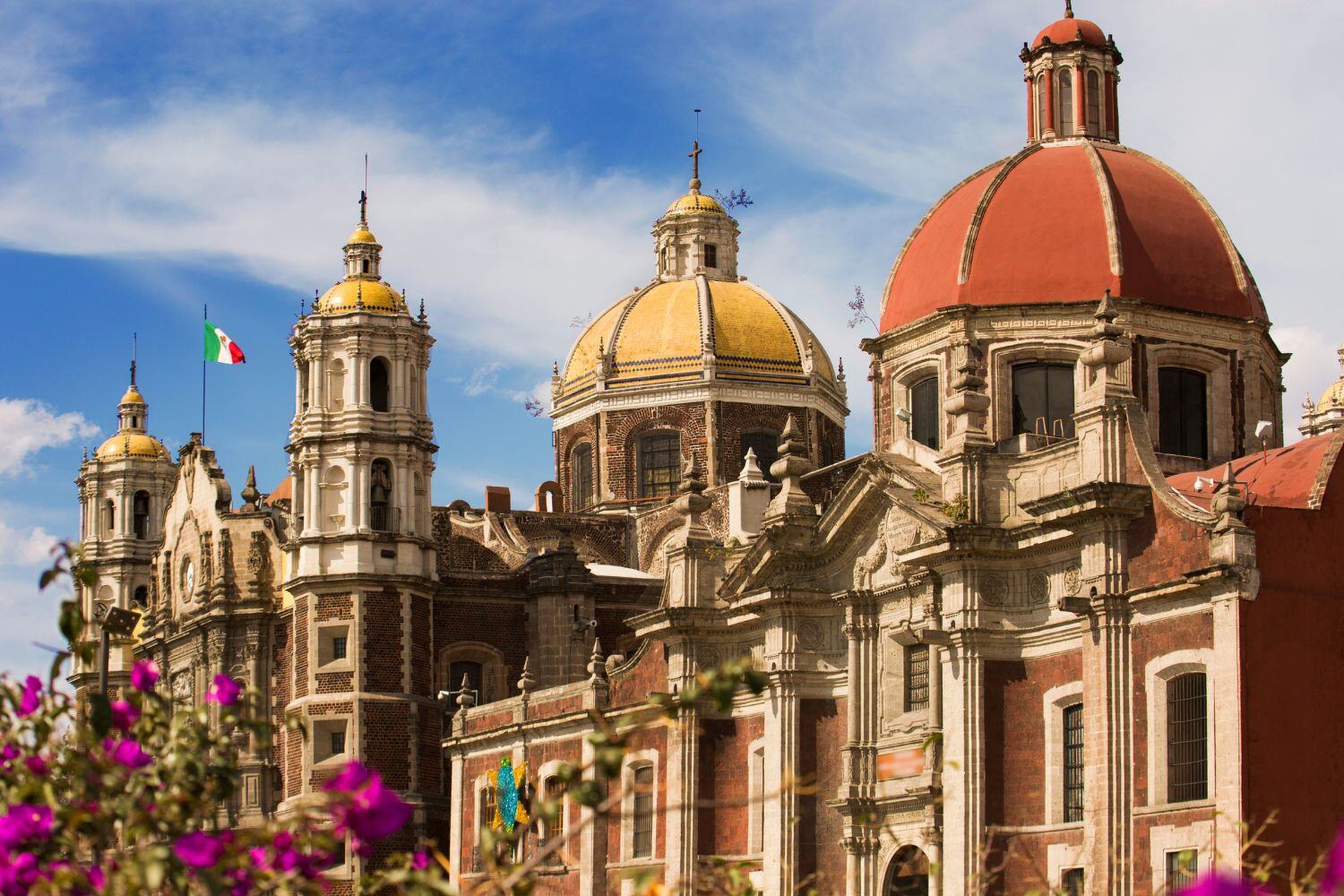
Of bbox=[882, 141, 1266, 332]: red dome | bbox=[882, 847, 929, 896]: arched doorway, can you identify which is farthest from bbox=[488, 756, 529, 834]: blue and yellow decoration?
bbox=[882, 141, 1266, 332]: red dome

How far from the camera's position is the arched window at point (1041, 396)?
37.1 m

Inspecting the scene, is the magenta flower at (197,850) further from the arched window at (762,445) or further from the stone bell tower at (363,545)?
the arched window at (762,445)

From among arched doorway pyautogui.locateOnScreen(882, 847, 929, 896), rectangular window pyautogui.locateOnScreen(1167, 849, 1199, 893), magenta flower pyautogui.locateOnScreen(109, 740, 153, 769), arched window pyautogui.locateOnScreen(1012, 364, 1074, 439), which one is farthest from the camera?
arched window pyautogui.locateOnScreen(1012, 364, 1074, 439)

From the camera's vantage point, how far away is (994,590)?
33.6 m

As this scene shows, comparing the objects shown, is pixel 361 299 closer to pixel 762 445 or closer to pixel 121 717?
pixel 762 445

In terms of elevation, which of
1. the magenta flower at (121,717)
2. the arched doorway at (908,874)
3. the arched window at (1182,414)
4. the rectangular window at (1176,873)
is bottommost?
the arched doorway at (908,874)

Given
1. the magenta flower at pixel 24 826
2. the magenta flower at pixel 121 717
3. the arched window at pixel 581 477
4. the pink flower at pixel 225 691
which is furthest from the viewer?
the arched window at pixel 581 477

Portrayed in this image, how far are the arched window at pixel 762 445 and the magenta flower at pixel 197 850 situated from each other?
47.4 m

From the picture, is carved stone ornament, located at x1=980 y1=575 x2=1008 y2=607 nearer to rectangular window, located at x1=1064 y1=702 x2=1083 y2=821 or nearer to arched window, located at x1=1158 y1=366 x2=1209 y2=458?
rectangular window, located at x1=1064 y1=702 x2=1083 y2=821

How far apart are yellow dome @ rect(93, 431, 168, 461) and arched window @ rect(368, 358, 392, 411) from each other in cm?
1788

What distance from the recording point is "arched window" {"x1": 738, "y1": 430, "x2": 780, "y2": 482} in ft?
193

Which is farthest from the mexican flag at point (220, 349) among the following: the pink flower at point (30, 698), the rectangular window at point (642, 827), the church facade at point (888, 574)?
the pink flower at point (30, 698)

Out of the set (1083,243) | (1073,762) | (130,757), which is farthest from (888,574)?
(130,757)

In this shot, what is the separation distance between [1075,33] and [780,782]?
47.9ft
